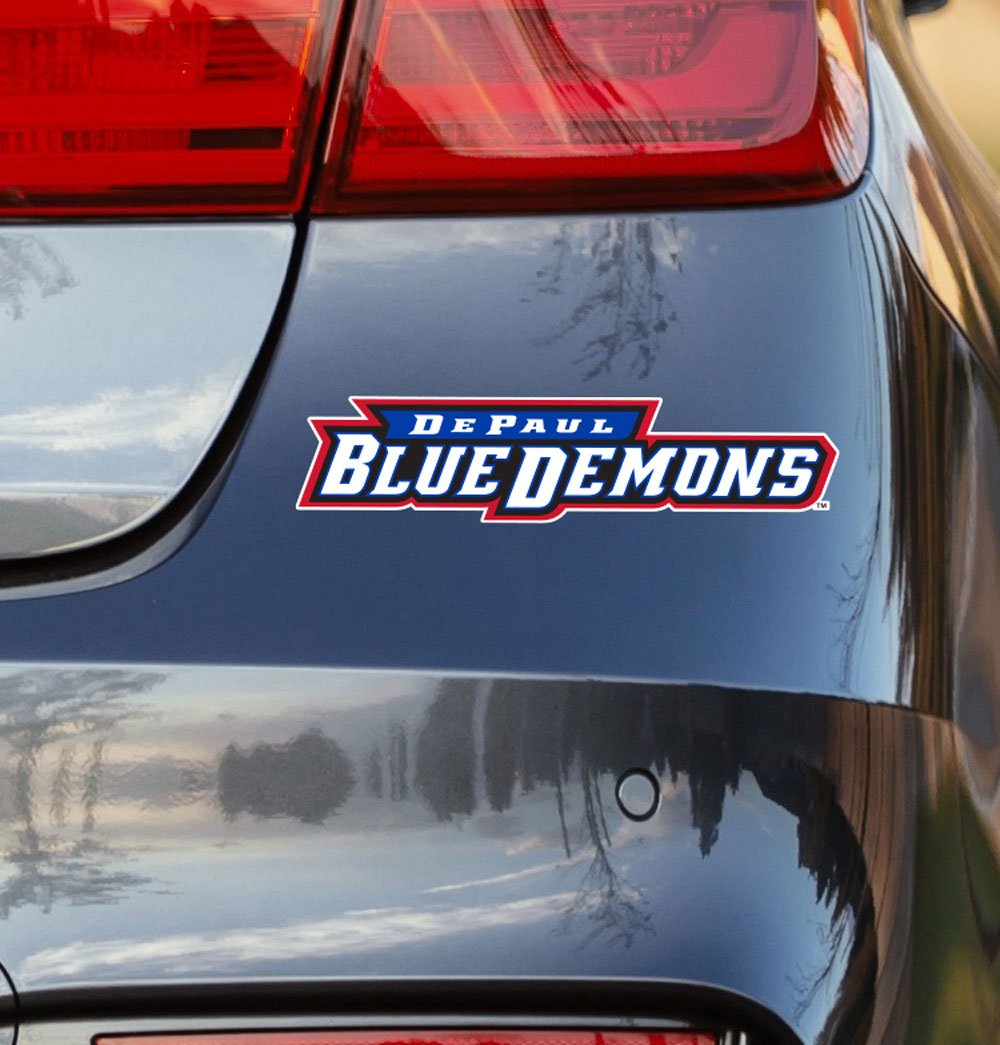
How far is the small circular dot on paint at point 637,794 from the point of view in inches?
41.5

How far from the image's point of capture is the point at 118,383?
3.59ft

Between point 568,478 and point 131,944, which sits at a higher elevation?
point 568,478

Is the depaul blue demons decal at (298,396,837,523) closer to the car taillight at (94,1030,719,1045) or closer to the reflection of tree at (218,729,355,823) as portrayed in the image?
the reflection of tree at (218,729,355,823)

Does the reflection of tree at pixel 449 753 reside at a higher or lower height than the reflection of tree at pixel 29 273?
lower

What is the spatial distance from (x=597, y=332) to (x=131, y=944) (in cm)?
51

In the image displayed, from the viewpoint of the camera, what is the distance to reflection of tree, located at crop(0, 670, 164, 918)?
106 cm

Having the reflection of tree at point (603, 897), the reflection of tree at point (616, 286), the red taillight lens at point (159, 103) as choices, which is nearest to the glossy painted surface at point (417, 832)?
the reflection of tree at point (603, 897)

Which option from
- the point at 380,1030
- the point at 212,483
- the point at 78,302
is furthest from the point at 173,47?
the point at 380,1030

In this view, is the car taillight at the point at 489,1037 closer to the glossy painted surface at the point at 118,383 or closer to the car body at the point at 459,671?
the car body at the point at 459,671

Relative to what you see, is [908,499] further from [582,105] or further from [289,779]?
[289,779]

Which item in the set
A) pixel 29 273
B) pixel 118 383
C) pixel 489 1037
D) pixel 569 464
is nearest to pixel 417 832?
pixel 489 1037

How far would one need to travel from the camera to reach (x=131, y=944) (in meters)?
1.06

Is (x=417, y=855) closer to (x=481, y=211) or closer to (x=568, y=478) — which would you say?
(x=568, y=478)

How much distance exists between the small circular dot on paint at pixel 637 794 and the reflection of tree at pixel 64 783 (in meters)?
0.31
